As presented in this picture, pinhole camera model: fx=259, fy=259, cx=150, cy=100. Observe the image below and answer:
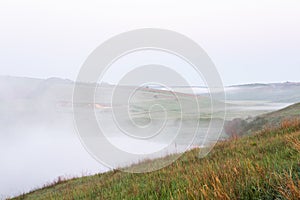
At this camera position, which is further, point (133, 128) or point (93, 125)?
point (133, 128)

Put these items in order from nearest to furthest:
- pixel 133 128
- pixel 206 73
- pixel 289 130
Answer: pixel 206 73 → pixel 289 130 → pixel 133 128

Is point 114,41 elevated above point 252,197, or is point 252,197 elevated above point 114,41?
point 114,41

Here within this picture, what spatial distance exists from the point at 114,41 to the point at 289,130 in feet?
29.1

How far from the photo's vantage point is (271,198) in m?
3.66

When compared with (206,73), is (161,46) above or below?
above

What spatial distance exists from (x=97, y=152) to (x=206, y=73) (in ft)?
18.7

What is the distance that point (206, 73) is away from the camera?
384 inches

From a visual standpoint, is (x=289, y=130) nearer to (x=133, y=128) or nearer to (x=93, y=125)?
(x=133, y=128)

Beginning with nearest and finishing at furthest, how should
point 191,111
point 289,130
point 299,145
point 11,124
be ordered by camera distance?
point 299,145 < point 289,130 < point 191,111 < point 11,124

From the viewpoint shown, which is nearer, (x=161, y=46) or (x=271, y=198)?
(x=271, y=198)

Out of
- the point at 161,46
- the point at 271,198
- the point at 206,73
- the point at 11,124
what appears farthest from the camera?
the point at 11,124

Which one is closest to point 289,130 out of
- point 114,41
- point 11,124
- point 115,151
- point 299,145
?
point 299,145

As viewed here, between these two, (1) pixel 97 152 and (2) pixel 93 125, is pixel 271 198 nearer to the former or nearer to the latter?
(1) pixel 97 152

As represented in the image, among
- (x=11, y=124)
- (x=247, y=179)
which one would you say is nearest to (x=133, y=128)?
(x=247, y=179)
